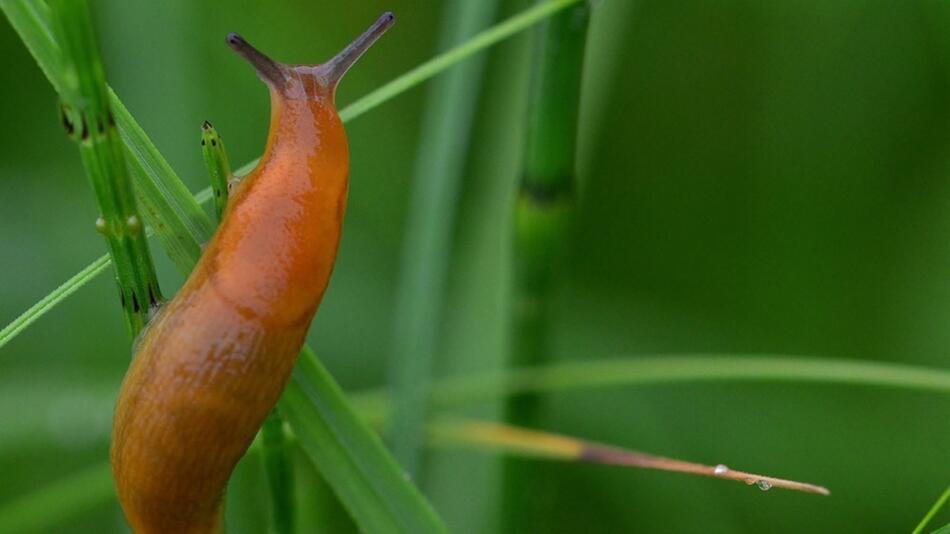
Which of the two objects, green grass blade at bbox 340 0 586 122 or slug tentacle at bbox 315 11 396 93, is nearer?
green grass blade at bbox 340 0 586 122

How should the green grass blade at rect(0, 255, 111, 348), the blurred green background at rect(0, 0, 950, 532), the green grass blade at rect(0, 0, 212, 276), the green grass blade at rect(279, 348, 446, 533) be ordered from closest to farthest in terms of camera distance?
the green grass blade at rect(0, 0, 212, 276), the green grass blade at rect(0, 255, 111, 348), the green grass blade at rect(279, 348, 446, 533), the blurred green background at rect(0, 0, 950, 532)

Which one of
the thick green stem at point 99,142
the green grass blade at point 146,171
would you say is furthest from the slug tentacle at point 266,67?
the thick green stem at point 99,142

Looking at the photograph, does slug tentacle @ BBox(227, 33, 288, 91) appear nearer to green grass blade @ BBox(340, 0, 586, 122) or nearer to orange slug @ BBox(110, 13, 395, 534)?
orange slug @ BBox(110, 13, 395, 534)

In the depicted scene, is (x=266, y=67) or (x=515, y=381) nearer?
(x=266, y=67)

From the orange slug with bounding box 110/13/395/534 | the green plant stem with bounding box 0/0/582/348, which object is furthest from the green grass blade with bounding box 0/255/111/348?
the orange slug with bounding box 110/13/395/534

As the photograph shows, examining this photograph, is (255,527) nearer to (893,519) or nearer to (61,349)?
(61,349)

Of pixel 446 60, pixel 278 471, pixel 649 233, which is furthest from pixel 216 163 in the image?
pixel 649 233

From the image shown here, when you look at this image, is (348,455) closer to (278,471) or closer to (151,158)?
(278,471)

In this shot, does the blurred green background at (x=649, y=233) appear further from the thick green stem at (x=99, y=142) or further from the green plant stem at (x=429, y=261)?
the thick green stem at (x=99, y=142)

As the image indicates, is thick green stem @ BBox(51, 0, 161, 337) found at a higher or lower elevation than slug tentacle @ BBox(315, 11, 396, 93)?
lower
